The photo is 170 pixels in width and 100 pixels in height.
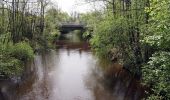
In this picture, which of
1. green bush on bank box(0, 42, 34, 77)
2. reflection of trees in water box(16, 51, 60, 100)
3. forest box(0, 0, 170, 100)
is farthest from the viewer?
green bush on bank box(0, 42, 34, 77)

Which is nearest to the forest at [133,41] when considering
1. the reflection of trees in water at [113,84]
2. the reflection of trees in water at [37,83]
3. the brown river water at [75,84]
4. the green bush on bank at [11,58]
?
the green bush on bank at [11,58]

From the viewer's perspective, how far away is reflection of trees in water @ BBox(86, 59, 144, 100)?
18.9 m

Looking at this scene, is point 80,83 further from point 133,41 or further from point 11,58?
point 11,58

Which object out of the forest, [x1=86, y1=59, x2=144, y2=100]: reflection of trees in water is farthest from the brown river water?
the forest

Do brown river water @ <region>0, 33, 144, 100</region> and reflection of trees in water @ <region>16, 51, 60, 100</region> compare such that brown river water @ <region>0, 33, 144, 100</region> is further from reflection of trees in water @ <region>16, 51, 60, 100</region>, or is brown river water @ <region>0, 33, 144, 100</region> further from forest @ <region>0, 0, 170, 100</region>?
forest @ <region>0, 0, 170, 100</region>

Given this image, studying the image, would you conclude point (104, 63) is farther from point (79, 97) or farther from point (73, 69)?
point (79, 97)

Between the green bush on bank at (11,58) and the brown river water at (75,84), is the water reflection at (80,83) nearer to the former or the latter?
the brown river water at (75,84)

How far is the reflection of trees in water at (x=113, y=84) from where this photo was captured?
18.9 metres

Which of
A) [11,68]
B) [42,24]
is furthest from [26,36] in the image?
[11,68]

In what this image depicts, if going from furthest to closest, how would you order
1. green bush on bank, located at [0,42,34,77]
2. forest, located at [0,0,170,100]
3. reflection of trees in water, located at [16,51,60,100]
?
green bush on bank, located at [0,42,34,77] < reflection of trees in water, located at [16,51,60,100] < forest, located at [0,0,170,100]

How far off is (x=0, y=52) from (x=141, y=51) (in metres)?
10.1

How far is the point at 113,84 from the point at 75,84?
294 cm

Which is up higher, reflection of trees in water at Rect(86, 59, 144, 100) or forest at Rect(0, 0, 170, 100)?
forest at Rect(0, 0, 170, 100)

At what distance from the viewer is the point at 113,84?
22266 mm
